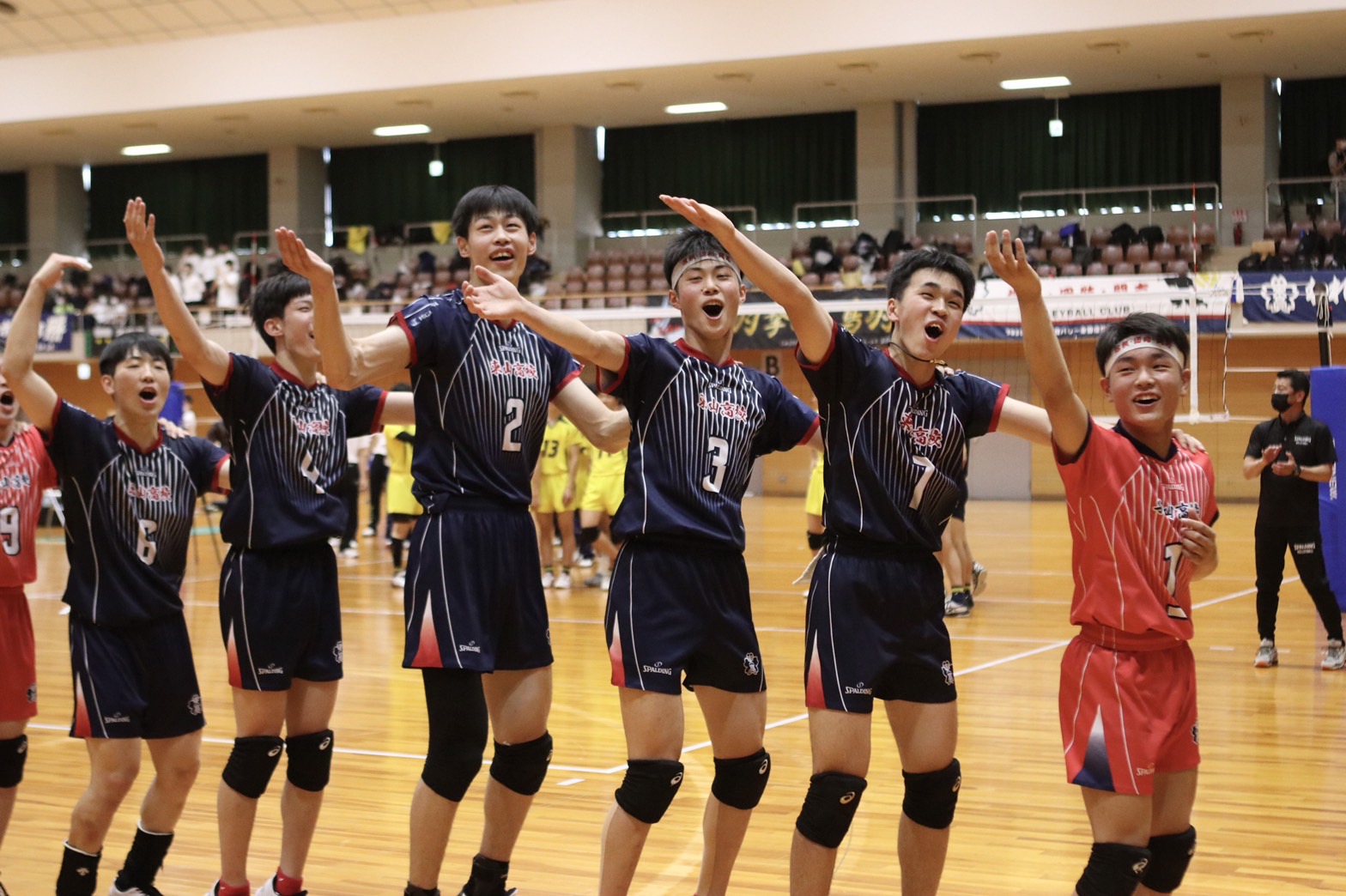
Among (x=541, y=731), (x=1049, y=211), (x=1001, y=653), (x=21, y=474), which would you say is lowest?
(x=1001, y=653)

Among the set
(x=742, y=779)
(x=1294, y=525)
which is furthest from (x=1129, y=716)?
(x=1294, y=525)

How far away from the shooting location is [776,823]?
19.0 feet

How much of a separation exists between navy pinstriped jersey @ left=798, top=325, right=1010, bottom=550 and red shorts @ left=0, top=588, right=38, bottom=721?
2809mm

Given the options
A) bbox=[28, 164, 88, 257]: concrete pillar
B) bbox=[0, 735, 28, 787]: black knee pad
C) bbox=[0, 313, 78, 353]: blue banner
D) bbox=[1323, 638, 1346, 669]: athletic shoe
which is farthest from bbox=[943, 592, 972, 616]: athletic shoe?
bbox=[28, 164, 88, 257]: concrete pillar

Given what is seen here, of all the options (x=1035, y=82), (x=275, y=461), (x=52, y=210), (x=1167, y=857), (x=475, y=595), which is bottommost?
(x=1167, y=857)

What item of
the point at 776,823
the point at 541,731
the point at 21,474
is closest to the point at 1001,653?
the point at 776,823

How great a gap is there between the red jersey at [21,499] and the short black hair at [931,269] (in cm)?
289

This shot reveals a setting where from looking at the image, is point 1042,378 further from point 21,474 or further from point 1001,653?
point 1001,653

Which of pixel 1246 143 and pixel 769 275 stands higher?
pixel 1246 143

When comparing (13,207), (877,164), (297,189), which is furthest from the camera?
(13,207)

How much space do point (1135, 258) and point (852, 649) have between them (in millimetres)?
20943

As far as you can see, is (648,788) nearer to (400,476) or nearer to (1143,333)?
(1143,333)

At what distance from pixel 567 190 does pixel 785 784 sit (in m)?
24.2

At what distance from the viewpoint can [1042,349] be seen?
3.68 meters
